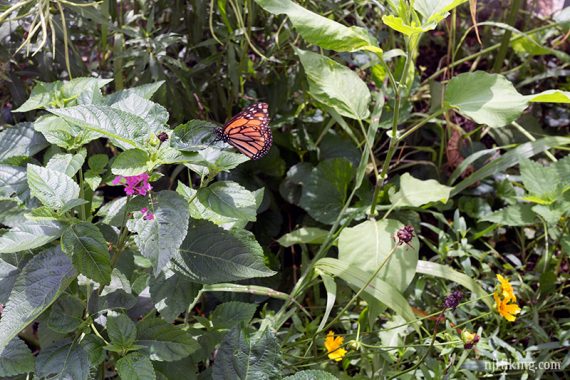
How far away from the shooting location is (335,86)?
152 cm

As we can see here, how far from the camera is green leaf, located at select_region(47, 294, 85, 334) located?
1050 mm

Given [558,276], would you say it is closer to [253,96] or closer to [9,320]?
[253,96]

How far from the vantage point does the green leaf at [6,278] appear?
1044 millimetres

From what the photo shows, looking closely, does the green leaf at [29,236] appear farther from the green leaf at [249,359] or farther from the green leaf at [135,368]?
the green leaf at [249,359]

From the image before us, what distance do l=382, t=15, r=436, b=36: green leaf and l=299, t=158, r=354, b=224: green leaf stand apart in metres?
0.56

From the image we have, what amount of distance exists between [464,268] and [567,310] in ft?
1.15

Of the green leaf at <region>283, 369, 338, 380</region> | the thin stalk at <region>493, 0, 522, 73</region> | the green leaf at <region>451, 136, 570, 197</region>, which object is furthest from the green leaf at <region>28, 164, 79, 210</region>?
the thin stalk at <region>493, 0, 522, 73</region>

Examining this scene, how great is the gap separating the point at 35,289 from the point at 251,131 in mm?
501

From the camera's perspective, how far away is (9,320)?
0.95m

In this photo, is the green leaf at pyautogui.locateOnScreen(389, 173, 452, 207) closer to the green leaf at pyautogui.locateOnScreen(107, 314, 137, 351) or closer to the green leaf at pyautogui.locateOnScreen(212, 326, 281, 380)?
the green leaf at pyautogui.locateOnScreen(212, 326, 281, 380)

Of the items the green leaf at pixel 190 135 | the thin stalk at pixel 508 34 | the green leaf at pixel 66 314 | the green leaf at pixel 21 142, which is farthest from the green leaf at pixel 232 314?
the thin stalk at pixel 508 34

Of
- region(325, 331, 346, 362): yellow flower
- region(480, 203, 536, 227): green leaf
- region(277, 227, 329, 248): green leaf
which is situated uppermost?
region(480, 203, 536, 227): green leaf

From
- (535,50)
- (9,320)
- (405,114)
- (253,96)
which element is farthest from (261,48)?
(9,320)

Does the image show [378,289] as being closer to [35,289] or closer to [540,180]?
[540,180]
